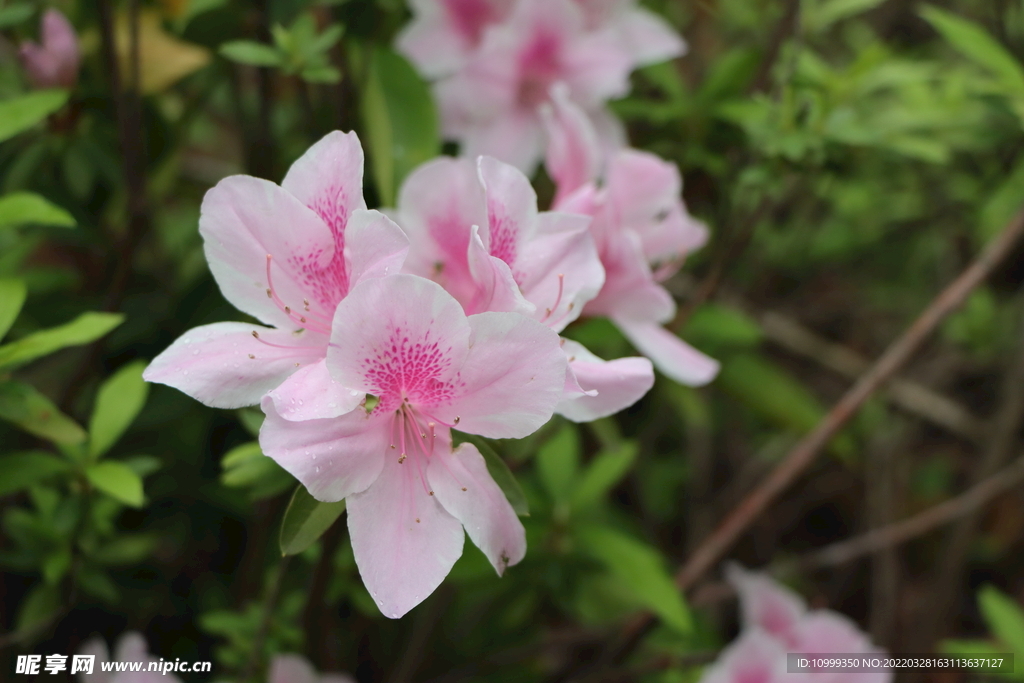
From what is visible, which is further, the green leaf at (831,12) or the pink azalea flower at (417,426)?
the green leaf at (831,12)

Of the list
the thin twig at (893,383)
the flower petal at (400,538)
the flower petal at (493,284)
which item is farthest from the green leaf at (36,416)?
the thin twig at (893,383)

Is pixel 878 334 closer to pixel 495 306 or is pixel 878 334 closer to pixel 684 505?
pixel 684 505

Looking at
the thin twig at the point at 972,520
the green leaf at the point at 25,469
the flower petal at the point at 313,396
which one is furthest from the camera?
the thin twig at the point at 972,520

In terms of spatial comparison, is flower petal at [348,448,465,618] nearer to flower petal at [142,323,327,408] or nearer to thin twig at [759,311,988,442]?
flower petal at [142,323,327,408]

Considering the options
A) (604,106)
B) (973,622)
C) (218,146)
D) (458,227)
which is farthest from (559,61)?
(973,622)

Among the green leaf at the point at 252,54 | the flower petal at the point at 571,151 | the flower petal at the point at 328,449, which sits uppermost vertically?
the green leaf at the point at 252,54

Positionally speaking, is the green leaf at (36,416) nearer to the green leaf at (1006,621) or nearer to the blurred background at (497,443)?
the blurred background at (497,443)

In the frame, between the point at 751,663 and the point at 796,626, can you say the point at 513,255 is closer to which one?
the point at 751,663

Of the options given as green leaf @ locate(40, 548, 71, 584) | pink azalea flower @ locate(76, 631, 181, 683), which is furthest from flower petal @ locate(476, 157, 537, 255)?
green leaf @ locate(40, 548, 71, 584)
